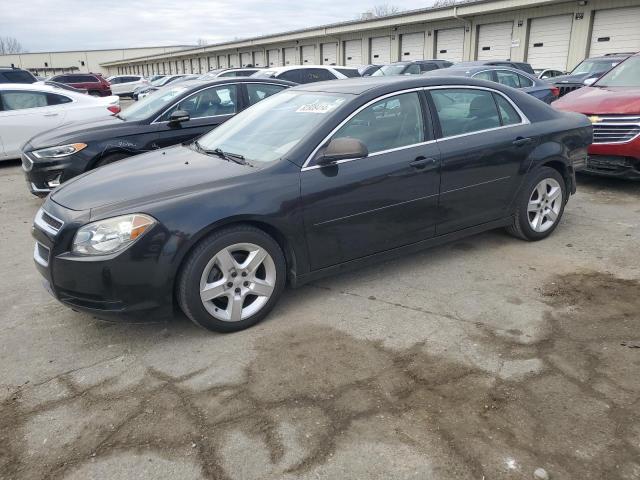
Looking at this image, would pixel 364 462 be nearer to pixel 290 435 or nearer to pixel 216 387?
pixel 290 435

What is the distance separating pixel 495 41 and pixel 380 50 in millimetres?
8935

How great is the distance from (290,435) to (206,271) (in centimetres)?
125

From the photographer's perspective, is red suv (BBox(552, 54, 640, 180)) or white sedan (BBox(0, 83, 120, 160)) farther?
white sedan (BBox(0, 83, 120, 160))

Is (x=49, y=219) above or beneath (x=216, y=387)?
above

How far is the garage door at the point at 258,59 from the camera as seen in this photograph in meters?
46.0

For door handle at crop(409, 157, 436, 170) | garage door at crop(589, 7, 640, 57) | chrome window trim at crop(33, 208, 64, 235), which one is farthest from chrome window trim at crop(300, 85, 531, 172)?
garage door at crop(589, 7, 640, 57)

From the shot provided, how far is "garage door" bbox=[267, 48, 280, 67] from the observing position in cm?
4322

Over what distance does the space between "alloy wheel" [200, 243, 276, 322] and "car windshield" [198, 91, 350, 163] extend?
2.44 feet

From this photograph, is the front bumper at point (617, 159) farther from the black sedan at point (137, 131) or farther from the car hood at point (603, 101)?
the black sedan at point (137, 131)

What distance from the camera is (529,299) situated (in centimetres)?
407

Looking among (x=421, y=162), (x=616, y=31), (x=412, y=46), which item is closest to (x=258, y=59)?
(x=412, y=46)

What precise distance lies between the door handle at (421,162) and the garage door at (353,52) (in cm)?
3209

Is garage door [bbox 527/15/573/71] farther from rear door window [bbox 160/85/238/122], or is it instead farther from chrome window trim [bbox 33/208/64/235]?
chrome window trim [bbox 33/208/64/235]

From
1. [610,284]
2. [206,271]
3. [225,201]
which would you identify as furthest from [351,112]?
[610,284]
